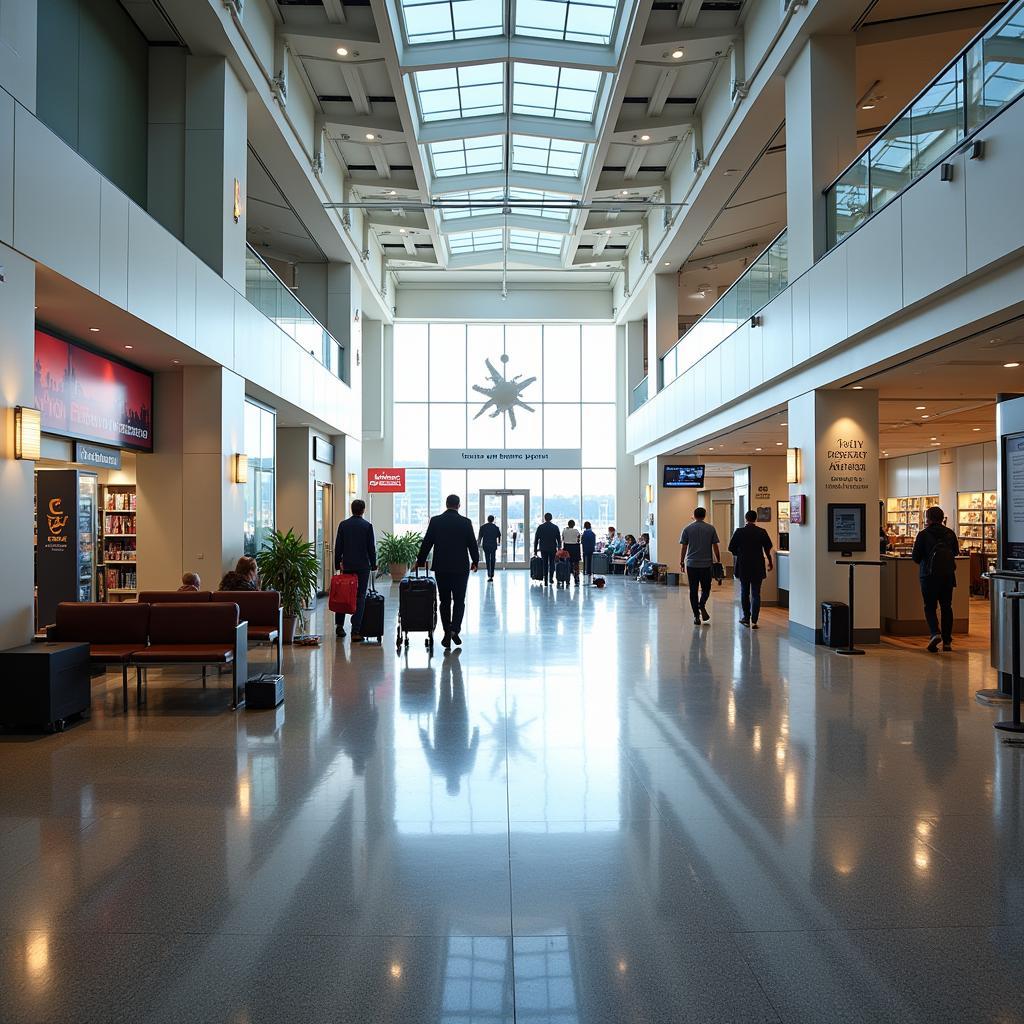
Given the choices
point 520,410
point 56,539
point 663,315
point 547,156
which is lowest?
point 56,539

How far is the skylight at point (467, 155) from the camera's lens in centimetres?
1719

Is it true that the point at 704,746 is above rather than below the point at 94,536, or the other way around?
below

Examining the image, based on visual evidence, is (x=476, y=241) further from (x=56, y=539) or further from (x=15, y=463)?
(x=15, y=463)

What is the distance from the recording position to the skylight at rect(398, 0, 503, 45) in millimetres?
12023

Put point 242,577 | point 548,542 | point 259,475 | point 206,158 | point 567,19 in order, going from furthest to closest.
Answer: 1. point 548,542
2. point 259,475
3. point 567,19
4. point 206,158
5. point 242,577

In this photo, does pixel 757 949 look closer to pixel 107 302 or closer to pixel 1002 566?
pixel 1002 566

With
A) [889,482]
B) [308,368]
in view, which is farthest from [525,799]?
[889,482]

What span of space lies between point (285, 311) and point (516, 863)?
1211 cm

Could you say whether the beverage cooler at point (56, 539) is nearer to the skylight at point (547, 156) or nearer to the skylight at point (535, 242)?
the skylight at point (547, 156)

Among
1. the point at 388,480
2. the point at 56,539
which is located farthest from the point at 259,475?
the point at 388,480

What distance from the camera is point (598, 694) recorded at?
23.7ft

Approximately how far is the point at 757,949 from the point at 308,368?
46.5 feet

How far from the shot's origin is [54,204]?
6695 millimetres

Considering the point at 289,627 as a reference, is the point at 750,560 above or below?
above
